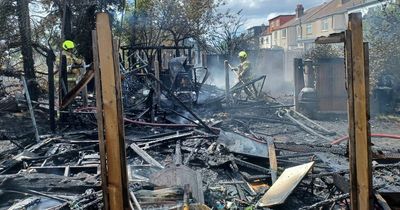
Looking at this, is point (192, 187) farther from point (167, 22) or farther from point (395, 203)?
point (167, 22)

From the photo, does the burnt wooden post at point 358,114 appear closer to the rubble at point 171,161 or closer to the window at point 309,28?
the rubble at point 171,161

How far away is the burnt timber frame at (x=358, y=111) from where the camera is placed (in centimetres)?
268

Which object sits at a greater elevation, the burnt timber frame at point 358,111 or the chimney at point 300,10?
the chimney at point 300,10

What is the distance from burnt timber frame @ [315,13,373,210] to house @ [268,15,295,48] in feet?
178

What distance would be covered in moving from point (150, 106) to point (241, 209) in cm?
676

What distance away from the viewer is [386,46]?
45.8 ft

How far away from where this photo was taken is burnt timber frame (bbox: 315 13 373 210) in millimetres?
2678

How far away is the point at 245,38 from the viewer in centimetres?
2795

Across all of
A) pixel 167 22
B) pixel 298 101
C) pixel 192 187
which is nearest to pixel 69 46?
pixel 298 101

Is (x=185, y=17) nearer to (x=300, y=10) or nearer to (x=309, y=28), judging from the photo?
(x=309, y=28)

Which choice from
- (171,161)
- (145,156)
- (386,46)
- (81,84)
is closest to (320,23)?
(386,46)

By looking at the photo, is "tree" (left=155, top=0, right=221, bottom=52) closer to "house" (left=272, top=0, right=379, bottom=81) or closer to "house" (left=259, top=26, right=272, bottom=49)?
"house" (left=272, top=0, right=379, bottom=81)

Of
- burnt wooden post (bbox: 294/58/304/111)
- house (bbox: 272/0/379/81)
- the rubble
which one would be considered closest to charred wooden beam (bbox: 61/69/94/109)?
the rubble

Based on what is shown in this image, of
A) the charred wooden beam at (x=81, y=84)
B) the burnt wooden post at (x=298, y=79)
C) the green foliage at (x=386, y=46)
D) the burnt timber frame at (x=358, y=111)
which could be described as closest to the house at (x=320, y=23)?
the green foliage at (x=386, y=46)
